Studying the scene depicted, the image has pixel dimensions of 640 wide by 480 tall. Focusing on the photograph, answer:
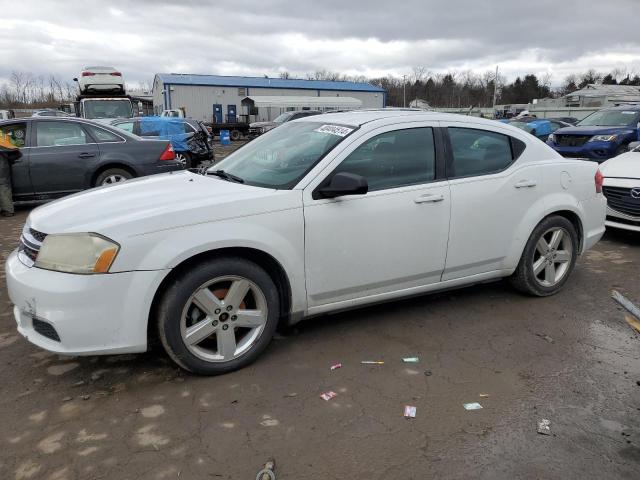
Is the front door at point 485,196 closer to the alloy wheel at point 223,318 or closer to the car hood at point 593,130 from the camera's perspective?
the alloy wheel at point 223,318

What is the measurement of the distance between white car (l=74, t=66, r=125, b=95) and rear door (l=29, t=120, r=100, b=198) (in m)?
14.6

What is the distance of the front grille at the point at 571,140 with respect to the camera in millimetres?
11258

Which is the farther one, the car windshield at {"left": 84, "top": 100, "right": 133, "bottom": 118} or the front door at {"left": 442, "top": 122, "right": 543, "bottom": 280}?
the car windshield at {"left": 84, "top": 100, "right": 133, "bottom": 118}

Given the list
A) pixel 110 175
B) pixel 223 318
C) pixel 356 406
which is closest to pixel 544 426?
pixel 356 406

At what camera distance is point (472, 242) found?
3885 mm

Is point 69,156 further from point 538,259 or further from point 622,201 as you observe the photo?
point 622,201

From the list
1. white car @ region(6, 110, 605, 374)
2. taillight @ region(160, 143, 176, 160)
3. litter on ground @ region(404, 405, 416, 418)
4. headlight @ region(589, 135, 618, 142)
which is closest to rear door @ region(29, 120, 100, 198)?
taillight @ region(160, 143, 176, 160)

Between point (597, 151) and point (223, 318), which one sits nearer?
point (223, 318)

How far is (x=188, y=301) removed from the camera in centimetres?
296

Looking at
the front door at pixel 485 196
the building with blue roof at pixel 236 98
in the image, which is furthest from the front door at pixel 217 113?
the front door at pixel 485 196

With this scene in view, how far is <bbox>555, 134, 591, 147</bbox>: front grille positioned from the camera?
36.9 feet

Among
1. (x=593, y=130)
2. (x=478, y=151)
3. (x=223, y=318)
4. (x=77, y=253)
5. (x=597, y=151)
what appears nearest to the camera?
(x=77, y=253)

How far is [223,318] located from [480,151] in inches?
95.7

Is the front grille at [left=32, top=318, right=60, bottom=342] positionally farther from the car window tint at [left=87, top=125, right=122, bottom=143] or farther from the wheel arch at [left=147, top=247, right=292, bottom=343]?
the car window tint at [left=87, top=125, right=122, bottom=143]
